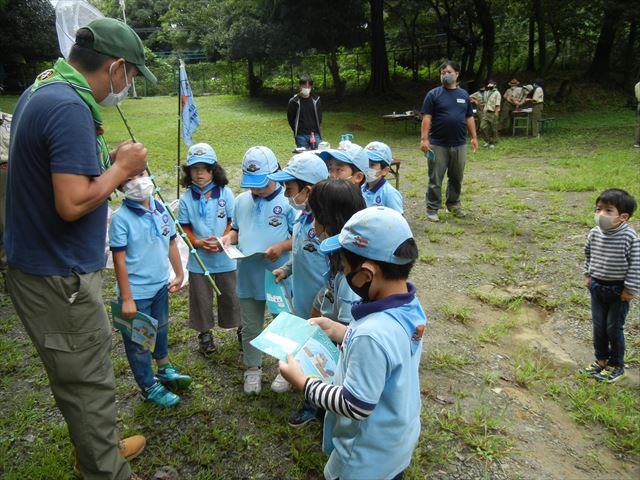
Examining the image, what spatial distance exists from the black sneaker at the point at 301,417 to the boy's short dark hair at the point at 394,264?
60.5 inches

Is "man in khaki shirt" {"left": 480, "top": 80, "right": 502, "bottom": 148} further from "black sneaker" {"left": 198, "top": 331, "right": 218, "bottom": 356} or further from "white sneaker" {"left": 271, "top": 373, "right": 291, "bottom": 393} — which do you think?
"white sneaker" {"left": 271, "top": 373, "right": 291, "bottom": 393}

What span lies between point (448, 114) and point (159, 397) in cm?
500

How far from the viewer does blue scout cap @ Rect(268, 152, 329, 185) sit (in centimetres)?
268

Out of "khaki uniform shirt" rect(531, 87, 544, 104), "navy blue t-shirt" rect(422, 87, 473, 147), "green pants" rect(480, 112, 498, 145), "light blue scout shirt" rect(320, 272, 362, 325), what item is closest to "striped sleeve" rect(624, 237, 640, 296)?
"light blue scout shirt" rect(320, 272, 362, 325)

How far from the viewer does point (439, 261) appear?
5.40 meters

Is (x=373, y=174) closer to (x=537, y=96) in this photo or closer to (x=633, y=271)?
(x=633, y=271)

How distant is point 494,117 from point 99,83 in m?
12.3

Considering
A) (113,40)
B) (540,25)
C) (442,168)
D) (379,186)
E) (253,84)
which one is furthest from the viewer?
(253,84)

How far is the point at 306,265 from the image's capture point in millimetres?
2650

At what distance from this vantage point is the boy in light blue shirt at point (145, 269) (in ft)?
8.96

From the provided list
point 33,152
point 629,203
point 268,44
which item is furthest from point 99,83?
point 268,44

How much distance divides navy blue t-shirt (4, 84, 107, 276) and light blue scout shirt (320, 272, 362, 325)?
105cm

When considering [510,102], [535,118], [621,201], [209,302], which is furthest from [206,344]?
[510,102]

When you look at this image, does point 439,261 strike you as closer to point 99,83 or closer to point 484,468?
point 484,468
